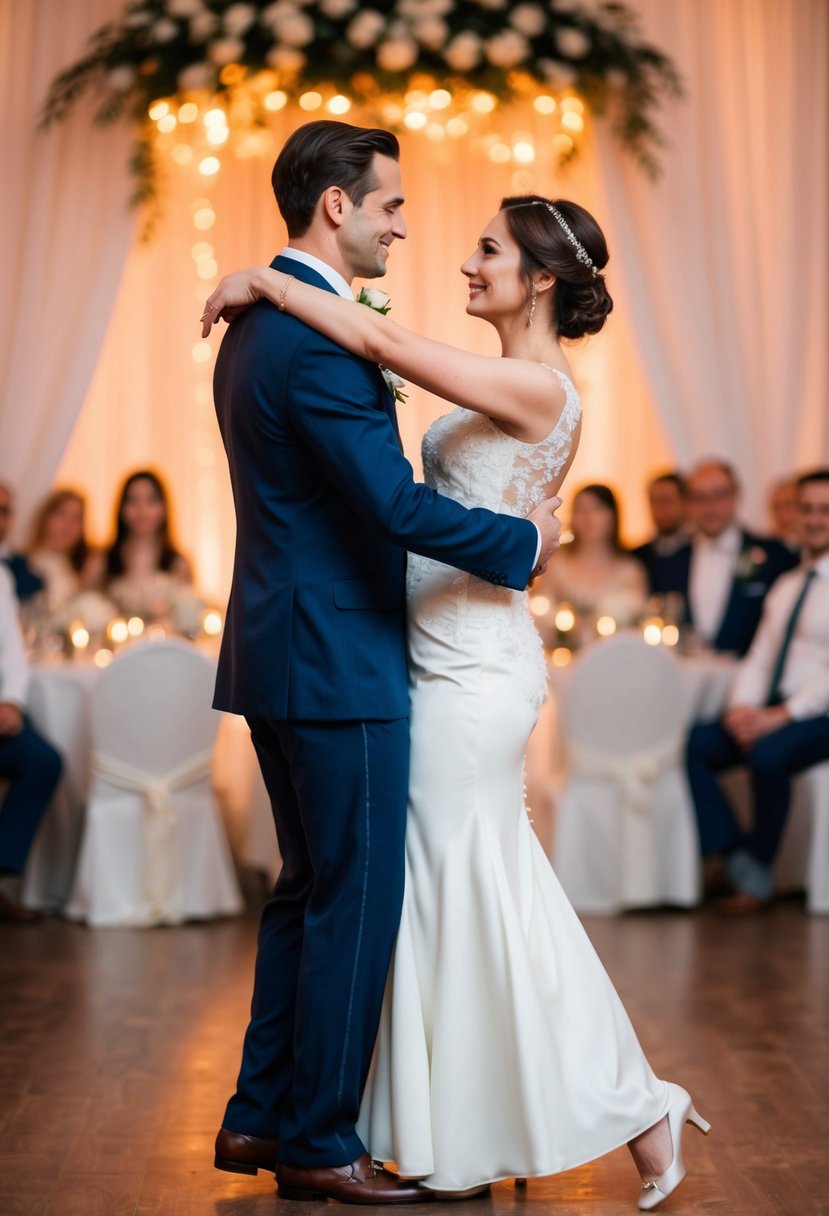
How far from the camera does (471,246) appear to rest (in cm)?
773

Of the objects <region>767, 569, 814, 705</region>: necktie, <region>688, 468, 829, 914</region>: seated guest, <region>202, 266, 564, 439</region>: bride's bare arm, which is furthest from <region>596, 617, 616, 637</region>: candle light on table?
<region>202, 266, 564, 439</region>: bride's bare arm

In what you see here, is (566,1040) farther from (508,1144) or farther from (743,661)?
(743,661)

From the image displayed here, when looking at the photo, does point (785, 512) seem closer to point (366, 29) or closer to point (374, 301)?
point (366, 29)

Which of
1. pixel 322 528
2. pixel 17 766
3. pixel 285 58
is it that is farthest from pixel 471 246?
pixel 322 528

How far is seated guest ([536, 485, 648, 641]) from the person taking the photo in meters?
6.59

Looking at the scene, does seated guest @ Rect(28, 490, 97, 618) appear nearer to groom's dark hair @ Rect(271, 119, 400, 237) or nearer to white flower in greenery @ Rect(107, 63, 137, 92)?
white flower in greenery @ Rect(107, 63, 137, 92)

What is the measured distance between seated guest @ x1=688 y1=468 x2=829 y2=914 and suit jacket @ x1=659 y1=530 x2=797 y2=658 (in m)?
0.36

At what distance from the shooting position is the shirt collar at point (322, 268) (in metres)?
2.64

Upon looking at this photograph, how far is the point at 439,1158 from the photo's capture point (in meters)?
2.66

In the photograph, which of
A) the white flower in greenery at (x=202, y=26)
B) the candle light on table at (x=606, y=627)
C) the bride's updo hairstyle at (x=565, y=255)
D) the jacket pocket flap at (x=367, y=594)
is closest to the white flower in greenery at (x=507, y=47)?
the white flower in greenery at (x=202, y=26)

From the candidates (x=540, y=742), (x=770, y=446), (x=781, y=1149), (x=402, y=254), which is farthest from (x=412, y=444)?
(x=781, y=1149)

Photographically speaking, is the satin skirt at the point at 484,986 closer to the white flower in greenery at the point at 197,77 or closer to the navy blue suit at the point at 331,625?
the navy blue suit at the point at 331,625

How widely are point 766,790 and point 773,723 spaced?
9.7 inches

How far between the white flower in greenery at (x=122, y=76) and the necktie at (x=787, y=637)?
11.1ft
